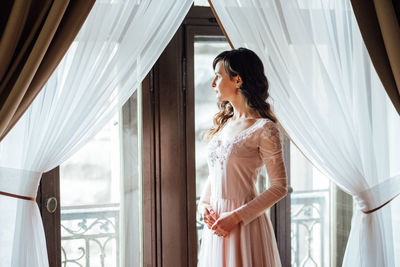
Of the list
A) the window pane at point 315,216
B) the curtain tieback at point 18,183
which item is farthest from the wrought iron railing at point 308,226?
the curtain tieback at point 18,183

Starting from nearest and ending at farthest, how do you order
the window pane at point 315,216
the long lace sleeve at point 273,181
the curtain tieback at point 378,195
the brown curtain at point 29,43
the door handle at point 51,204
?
the brown curtain at point 29,43
the long lace sleeve at point 273,181
the door handle at point 51,204
the curtain tieback at point 378,195
the window pane at point 315,216

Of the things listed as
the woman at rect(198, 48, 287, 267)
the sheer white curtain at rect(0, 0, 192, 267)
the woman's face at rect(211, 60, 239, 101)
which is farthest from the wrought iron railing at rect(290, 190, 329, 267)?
the sheer white curtain at rect(0, 0, 192, 267)

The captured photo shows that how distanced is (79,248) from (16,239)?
37cm

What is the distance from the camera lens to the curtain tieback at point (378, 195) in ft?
7.57

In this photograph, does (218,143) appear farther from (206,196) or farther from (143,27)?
(143,27)

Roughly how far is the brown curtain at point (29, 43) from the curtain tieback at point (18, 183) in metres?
A: 0.18

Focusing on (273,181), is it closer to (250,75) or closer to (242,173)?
(242,173)

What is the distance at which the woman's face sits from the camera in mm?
2053

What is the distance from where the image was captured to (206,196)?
212 centimetres

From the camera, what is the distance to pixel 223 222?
6.33ft

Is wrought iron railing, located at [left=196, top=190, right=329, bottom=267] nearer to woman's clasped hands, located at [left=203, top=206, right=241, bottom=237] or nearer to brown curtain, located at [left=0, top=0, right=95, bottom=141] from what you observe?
woman's clasped hands, located at [left=203, top=206, right=241, bottom=237]

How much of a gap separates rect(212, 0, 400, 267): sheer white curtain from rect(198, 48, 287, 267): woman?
0.58 ft

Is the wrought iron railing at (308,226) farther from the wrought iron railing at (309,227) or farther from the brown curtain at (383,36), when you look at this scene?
the brown curtain at (383,36)

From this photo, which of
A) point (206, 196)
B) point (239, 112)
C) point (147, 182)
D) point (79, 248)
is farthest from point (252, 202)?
point (79, 248)
